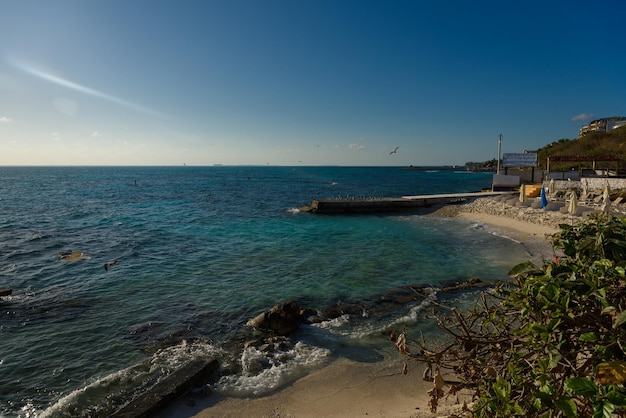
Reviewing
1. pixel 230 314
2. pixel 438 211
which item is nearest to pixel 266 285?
pixel 230 314

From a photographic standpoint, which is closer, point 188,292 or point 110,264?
point 188,292

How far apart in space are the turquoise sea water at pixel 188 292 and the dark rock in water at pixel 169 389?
45cm

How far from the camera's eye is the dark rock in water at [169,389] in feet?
19.4

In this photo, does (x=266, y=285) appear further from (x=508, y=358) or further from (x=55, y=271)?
(x=508, y=358)

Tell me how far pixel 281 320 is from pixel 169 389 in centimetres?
340

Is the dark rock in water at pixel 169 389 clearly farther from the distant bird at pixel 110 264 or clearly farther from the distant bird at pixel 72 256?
the distant bird at pixel 72 256

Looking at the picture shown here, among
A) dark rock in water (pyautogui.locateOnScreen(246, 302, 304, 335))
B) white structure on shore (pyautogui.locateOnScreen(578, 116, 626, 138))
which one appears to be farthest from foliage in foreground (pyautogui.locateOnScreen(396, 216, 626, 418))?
white structure on shore (pyautogui.locateOnScreen(578, 116, 626, 138))

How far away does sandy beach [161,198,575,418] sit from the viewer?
608 cm

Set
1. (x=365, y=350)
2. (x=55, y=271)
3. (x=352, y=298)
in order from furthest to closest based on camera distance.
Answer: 1. (x=55, y=271)
2. (x=352, y=298)
3. (x=365, y=350)

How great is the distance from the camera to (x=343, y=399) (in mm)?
6539

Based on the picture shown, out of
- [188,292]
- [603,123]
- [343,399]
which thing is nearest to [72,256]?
[188,292]

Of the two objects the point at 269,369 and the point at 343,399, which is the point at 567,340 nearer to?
the point at 343,399

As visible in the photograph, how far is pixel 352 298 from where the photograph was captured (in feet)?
37.4

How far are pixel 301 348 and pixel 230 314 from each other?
2.97 metres
